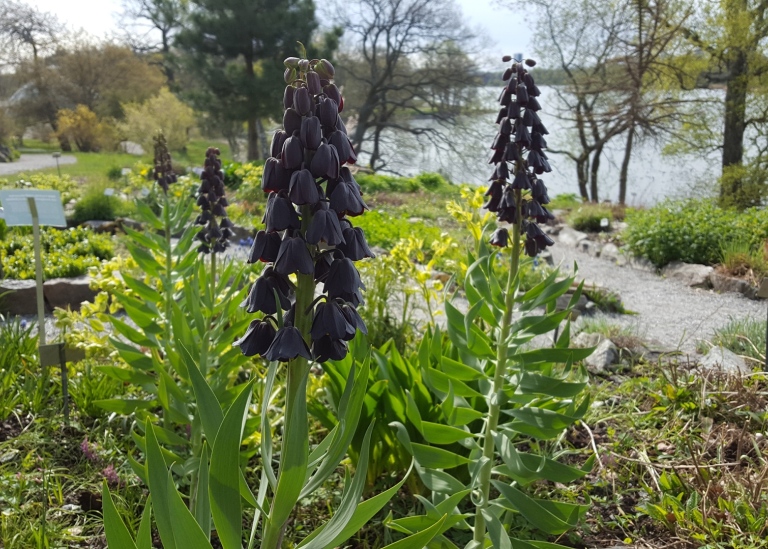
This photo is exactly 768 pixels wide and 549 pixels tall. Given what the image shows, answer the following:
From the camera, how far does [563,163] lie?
758 inches

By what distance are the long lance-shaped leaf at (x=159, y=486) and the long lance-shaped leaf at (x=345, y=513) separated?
0.85 feet

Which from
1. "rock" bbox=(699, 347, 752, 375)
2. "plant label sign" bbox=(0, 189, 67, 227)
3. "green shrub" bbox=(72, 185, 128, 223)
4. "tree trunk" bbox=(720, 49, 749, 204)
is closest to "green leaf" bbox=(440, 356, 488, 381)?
"rock" bbox=(699, 347, 752, 375)

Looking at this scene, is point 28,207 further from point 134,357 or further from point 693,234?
point 693,234

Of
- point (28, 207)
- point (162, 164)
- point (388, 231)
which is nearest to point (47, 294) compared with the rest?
point (162, 164)

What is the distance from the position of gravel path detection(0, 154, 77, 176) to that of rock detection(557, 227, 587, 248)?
16522mm

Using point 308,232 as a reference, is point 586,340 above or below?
below

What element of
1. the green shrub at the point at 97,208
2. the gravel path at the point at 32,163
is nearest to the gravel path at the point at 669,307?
the green shrub at the point at 97,208

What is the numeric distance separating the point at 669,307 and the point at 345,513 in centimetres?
642

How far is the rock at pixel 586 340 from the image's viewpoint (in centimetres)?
439

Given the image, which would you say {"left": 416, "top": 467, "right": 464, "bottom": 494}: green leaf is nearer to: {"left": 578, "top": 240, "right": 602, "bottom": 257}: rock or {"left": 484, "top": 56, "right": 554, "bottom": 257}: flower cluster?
A: {"left": 484, "top": 56, "right": 554, "bottom": 257}: flower cluster

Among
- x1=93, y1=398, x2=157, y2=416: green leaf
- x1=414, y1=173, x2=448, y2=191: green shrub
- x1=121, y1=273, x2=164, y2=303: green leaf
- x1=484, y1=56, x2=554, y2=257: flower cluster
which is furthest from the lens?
x1=414, y1=173, x2=448, y2=191: green shrub

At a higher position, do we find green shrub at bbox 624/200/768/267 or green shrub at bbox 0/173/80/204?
green shrub at bbox 0/173/80/204

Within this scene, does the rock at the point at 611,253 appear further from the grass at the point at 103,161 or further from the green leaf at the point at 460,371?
the grass at the point at 103,161

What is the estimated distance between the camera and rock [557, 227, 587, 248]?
34.8 ft
